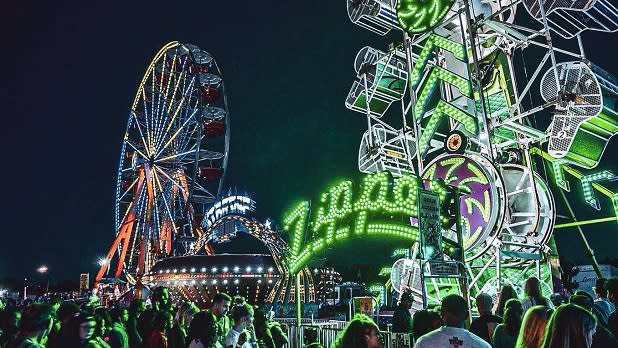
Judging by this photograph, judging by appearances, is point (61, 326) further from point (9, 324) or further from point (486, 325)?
point (486, 325)

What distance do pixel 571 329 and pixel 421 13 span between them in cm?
1110

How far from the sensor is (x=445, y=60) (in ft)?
52.0

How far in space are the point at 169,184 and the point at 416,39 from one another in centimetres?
2586

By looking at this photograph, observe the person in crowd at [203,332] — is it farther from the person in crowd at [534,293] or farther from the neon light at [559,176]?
the neon light at [559,176]

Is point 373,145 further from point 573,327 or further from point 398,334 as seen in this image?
point 573,327

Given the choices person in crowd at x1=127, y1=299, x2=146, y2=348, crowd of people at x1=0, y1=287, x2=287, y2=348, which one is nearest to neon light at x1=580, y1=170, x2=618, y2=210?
crowd of people at x1=0, y1=287, x2=287, y2=348

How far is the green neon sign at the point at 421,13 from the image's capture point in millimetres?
12495

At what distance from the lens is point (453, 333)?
3.66 meters

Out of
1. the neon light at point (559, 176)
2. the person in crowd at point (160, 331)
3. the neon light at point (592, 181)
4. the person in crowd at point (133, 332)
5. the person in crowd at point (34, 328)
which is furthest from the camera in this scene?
the neon light at point (592, 181)

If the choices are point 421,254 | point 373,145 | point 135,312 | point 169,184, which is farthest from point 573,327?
point 169,184

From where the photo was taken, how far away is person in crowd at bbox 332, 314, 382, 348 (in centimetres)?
322

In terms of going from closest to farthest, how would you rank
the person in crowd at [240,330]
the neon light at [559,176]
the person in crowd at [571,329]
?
the person in crowd at [571,329] < the person in crowd at [240,330] < the neon light at [559,176]

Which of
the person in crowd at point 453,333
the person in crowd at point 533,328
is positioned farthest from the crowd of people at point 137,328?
the person in crowd at point 533,328

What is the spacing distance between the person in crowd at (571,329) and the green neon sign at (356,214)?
5.50 m
